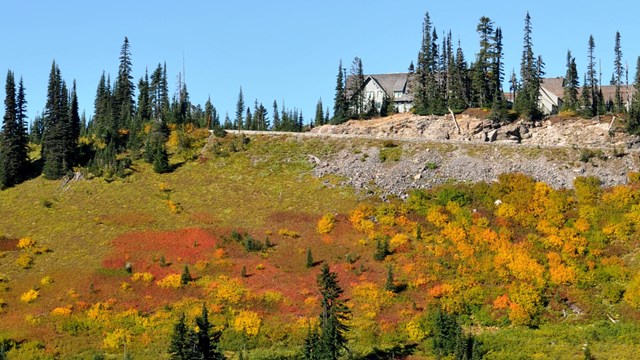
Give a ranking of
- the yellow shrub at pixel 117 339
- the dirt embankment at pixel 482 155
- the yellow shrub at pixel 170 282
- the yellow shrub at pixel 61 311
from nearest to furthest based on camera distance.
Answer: the yellow shrub at pixel 117 339 → the yellow shrub at pixel 61 311 → the yellow shrub at pixel 170 282 → the dirt embankment at pixel 482 155

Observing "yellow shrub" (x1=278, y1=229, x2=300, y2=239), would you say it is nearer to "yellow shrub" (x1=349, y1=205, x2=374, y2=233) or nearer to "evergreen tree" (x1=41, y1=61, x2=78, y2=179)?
"yellow shrub" (x1=349, y1=205, x2=374, y2=233)

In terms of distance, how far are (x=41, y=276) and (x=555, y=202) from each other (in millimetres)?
50479

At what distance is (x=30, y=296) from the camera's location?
65.9m

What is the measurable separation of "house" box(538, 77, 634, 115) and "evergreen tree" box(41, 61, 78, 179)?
217ft

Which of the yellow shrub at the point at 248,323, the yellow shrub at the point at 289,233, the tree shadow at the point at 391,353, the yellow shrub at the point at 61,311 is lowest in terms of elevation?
the tree shadow at the point at 391,353

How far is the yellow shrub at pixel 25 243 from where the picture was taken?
251 feet

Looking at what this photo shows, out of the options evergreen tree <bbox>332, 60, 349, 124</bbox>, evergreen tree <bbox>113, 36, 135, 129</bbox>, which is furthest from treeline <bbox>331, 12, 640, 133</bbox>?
evergreen tree <bbox>113, 36, 135, 129</bbox>

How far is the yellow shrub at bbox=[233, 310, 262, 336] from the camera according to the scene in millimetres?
59375

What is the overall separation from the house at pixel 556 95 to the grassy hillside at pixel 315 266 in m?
37.9

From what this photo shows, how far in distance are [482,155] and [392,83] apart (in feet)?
142

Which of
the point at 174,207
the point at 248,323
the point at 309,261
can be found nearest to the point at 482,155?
the point at 309,261

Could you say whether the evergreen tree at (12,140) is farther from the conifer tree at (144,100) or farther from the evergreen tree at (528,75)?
the evergreen tree at (528,75)

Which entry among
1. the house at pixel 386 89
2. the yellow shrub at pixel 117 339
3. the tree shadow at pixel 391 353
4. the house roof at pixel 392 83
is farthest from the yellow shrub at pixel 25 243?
the house roof at pixel 392 83

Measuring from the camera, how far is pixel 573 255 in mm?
66062
